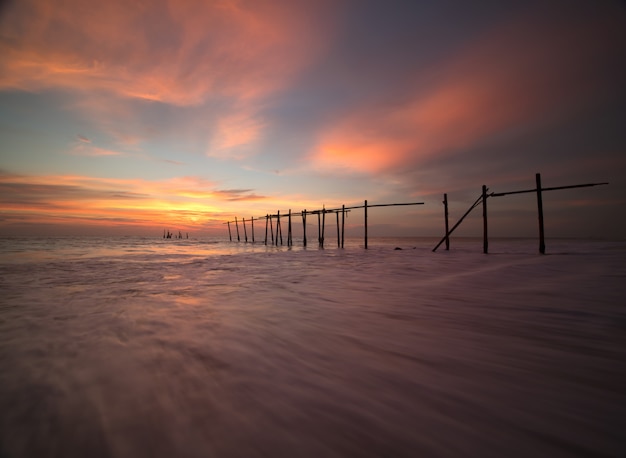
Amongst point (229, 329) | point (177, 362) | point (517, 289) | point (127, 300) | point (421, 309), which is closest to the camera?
point (177, 362)

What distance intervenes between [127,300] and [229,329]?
9.66ft

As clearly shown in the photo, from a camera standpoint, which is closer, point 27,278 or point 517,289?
point 517,289

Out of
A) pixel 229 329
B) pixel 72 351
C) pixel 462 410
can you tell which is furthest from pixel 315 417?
pixel 72 351

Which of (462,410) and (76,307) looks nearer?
(462,410)

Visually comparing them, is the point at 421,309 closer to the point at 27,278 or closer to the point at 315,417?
the point at 315,417

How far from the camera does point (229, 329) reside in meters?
3.35

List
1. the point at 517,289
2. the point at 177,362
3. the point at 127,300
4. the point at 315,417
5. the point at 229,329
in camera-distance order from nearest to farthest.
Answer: the point at 315,417, the point at 177,362, the point at 229,329, the point at 127,300, the point at 517,289

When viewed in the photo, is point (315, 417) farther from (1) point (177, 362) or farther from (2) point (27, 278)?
(2) point (27, 278)

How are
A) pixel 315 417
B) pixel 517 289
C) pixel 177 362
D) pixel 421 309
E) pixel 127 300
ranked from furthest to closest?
1. pixel 517 289
2. pixel 127 300
3. pixel 421 309
4. pixel 177 362
5. pixel 315 417

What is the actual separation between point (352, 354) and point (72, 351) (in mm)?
2782

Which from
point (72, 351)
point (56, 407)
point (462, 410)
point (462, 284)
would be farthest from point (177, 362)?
point (462, 284)

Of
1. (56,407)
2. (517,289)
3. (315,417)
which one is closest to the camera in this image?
(315,417)

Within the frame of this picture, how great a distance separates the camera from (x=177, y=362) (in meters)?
2.44

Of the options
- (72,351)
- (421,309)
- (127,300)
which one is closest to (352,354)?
(421,309)
